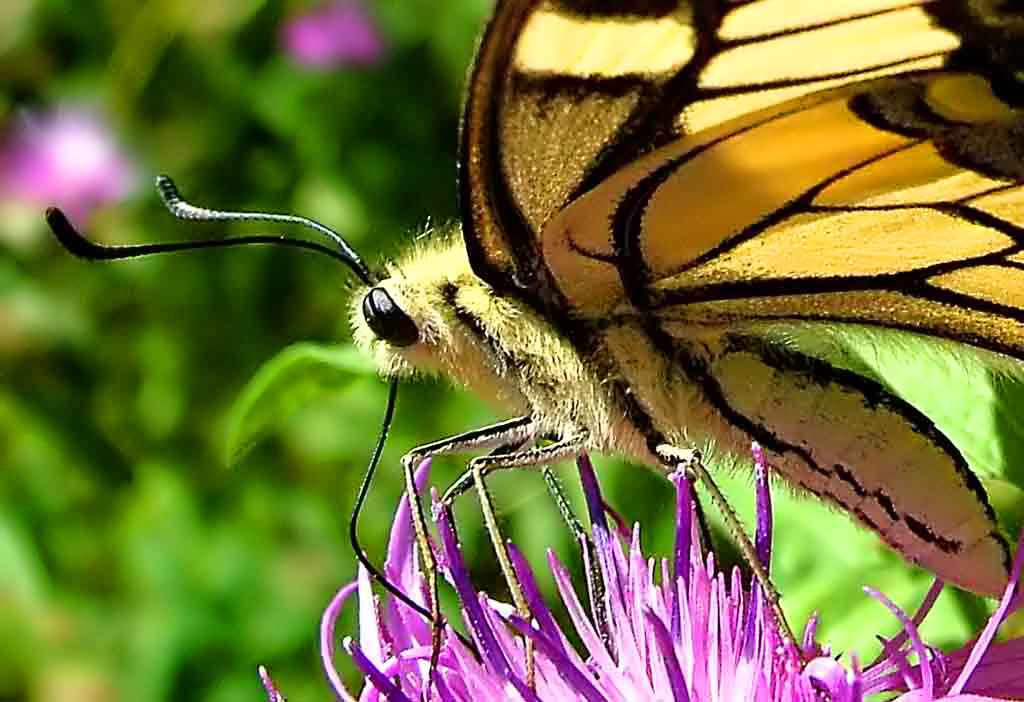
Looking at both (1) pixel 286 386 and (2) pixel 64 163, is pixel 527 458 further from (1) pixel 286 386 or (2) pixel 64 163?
(2) pixel 64 163

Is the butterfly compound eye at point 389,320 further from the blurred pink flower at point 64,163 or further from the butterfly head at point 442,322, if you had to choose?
the blurred pink flower at point 64,163

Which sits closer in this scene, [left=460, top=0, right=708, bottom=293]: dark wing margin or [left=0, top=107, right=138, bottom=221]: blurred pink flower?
[left=460, top=0, right=708, bottom=293]: dark wing margin

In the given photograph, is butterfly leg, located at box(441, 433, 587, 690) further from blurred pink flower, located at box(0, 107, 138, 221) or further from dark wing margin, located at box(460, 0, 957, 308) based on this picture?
blurred pink flower, located at box(0, 107, 138, 221)

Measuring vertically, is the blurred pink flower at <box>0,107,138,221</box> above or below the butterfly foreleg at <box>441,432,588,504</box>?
above

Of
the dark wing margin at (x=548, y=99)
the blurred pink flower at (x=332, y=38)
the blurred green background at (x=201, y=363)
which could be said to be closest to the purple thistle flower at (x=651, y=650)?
the dark wing margin at (x=548, y=99)

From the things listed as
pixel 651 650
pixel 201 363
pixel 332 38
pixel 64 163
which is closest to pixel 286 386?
pixel 651 650

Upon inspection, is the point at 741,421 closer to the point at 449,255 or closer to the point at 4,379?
the point at 449,255

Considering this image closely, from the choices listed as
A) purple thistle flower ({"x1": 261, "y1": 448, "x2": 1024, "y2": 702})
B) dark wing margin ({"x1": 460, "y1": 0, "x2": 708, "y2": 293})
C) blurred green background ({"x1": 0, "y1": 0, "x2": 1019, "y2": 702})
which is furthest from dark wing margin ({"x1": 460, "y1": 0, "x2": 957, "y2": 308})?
blurred green background ({"x1": 0, "y1": 0, "x2": 1019, "y2": 702})
